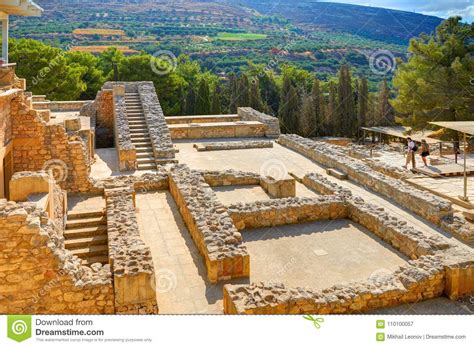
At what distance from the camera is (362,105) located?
39312 millimetres

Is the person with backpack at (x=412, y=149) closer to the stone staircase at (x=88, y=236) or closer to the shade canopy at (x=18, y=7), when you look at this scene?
the stone staircase at (x=88, y=236)

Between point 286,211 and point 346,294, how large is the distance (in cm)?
404

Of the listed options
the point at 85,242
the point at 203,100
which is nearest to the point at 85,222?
the point at 85,242

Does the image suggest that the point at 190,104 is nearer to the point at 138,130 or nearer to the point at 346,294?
the point at 138,130

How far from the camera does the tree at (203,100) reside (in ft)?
123

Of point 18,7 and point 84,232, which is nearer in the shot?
point 84,232

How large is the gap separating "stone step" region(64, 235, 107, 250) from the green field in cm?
10173

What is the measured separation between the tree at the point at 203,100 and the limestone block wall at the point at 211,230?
25.7 meters

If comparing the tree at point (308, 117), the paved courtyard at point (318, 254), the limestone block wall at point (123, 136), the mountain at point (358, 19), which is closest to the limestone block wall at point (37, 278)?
the paved courtyard at point (318, 254)

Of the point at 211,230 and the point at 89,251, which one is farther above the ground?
the point at 211,230

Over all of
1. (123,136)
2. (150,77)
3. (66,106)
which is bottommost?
(123,136)

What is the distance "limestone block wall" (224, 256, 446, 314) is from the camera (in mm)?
6508

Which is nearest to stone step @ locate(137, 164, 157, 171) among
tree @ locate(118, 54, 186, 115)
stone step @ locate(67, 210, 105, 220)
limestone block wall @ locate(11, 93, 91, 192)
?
limestone block wall @ locate(11, 93, 91, 192)
